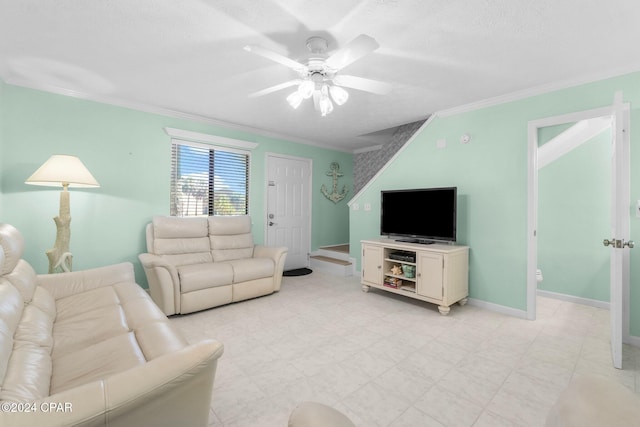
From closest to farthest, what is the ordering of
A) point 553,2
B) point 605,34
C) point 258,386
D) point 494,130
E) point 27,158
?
point 553,2 < point 258,386 < point 605,34 < point 27,158 < point 494,130

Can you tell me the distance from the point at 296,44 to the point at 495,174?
249 centimetres

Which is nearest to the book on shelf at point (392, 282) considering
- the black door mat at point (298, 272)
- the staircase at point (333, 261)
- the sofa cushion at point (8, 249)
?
the staircase at point (333, 261)

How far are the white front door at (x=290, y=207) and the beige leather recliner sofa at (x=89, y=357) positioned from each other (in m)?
2.67

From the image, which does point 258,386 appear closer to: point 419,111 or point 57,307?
point 57,307

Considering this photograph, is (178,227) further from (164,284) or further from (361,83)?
(361,83)

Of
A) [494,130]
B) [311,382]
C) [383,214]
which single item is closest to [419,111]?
[494,130]

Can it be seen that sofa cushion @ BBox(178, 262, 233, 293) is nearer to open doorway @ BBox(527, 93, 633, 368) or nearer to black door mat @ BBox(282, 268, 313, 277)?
black door mat @ BBox(282, 268, 313, 277)

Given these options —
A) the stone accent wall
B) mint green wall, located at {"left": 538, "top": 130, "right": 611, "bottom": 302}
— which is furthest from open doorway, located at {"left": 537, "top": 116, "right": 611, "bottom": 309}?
the stone accent wall

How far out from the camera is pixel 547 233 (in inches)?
139

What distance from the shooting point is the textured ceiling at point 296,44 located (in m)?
1.71

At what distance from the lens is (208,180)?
4031 millimetres

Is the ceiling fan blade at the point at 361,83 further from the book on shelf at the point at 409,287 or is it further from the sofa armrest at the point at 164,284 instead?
the sofa armrest at the point at 164,284

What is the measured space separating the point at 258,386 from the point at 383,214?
2.57 meters

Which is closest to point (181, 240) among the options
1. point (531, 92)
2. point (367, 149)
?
point (367, 149)
